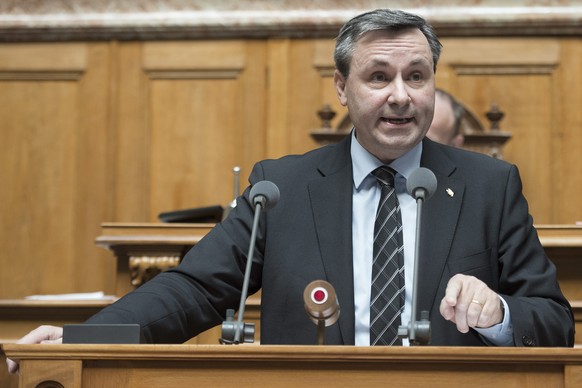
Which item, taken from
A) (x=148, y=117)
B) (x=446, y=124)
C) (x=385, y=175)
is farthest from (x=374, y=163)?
Answer: (x=148, y=117)

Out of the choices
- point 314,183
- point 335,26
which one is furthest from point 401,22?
point 335,26

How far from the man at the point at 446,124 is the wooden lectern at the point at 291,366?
9.34ft

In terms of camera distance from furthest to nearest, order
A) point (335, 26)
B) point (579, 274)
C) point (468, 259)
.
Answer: point (335, 26)
point (579, 274)
point (468, 259)

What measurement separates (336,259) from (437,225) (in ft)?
0.91

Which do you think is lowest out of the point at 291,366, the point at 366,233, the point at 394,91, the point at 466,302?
the point at 291,366

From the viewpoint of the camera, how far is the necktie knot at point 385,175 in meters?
3.11

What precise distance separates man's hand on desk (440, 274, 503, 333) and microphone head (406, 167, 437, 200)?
8.2 inches

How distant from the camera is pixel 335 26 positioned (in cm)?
641

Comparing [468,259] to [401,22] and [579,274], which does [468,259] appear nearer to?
[401,22]

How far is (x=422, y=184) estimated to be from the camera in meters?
2.61

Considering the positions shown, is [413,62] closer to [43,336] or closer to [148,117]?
[43,336]

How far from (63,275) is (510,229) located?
3984mm

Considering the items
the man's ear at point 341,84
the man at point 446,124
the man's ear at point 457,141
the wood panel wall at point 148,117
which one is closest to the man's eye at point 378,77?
the man's ear at point 341,84

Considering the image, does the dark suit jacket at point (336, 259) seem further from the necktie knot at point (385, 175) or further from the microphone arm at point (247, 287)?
the microphone arm at point (247, 287)
